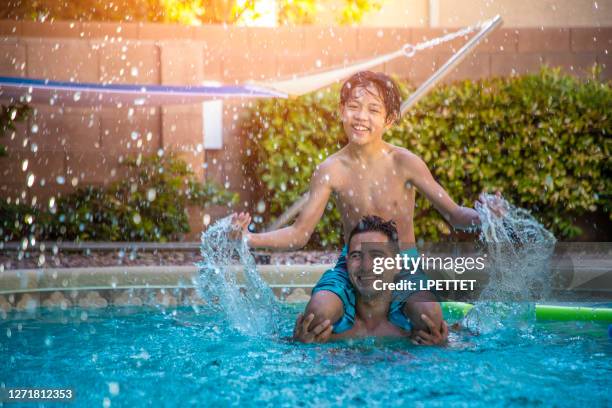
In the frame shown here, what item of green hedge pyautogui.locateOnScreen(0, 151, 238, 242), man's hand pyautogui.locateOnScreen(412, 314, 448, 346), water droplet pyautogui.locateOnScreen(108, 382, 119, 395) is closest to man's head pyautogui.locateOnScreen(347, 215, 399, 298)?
man's hand pyautogui.locateOnScreen(412, 314, 448, 346)

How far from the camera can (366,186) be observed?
3.69 metres

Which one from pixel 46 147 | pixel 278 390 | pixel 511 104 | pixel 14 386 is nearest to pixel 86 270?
pixel 14 386

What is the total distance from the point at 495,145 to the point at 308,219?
386 cm

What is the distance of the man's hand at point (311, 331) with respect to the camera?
3.45m

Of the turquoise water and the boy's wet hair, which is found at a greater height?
the boy's wet hair

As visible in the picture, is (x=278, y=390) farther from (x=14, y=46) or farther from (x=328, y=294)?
(x=14, y=46)

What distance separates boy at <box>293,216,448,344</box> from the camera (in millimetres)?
3479

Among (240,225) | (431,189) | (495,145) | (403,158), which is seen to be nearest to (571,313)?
(431,189)

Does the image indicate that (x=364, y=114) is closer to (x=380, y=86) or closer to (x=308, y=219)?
(x=380, y=86)

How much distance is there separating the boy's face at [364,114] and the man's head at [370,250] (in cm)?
37

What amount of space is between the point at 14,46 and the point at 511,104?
4403mm

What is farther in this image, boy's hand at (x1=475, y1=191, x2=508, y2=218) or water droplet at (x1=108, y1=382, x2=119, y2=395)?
boy's hand at (x1=475, y1=191, x2=508, y2=218)

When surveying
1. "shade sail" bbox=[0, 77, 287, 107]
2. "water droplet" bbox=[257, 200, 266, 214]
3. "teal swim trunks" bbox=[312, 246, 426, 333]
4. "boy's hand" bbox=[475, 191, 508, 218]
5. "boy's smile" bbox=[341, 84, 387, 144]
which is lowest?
"teal swim trunks" bbox=[312, 246, 426, 333]

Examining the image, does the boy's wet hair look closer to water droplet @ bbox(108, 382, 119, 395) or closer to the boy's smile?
the boy's smile
